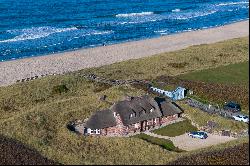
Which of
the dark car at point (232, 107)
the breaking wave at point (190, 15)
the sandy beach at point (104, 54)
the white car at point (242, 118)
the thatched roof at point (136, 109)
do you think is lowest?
the breaking wave at point (190, 15)

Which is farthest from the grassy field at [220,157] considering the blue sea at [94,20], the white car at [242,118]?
the blue sea at [94,20]

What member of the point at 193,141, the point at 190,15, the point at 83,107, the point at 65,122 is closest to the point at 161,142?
the point at 193,141

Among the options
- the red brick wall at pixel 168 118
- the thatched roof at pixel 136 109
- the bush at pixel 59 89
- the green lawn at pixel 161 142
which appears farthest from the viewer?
the bush at pixel 59 89

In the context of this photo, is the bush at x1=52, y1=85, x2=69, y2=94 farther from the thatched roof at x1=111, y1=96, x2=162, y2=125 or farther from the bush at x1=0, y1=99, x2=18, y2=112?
the thatched roof at x1=111, y1=96, x2=162, y2=125

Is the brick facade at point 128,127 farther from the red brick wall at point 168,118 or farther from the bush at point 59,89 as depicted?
the bush at point 59,89

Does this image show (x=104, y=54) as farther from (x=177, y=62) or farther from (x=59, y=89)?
(x=59, y=89)
